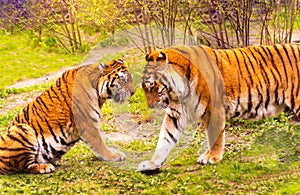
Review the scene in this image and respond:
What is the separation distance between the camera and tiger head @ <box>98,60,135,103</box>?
5.95 m

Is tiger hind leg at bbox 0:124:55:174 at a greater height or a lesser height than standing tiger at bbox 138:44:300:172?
lesser

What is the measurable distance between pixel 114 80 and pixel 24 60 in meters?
9.05

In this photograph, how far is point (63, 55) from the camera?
14789 millimetres

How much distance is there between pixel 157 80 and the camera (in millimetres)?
5605

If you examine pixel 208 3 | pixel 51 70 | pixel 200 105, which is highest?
pixel 208 3

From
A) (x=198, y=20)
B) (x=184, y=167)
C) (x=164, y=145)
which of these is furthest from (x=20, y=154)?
(x=198, y=20)

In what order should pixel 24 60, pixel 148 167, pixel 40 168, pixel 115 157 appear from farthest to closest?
pixel 24 60 → pixel 115 157 → pixel 40 168 → pixel 148 167

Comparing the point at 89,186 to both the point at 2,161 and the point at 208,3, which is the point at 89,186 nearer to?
the point at 2,161

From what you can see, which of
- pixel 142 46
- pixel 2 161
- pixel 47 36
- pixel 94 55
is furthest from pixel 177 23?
pixel 47 36

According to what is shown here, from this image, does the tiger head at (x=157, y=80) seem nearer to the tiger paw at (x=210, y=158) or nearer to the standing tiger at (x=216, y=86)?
the standing tiger at (x=216, y=86)

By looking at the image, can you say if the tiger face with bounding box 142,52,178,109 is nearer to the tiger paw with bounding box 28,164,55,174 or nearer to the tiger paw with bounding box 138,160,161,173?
the tiger paw with bounding box 138,160,161,173

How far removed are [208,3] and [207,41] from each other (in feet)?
2.00

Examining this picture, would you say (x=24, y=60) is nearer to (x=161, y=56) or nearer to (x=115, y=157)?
(x=115, y=157)

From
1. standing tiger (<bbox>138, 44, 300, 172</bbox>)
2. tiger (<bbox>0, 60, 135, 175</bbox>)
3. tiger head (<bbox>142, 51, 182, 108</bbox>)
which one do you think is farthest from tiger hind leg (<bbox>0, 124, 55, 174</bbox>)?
tiger head (<bbox>142, 51, 182, 108</bbox>)
